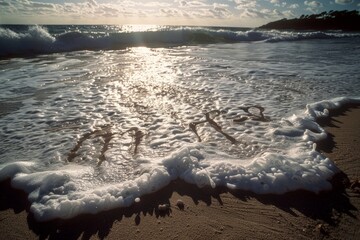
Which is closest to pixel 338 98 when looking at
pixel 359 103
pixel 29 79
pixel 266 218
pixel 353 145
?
pixel 359 103

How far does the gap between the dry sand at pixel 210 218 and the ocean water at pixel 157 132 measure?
0.11 m

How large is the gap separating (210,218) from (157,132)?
1.81 m

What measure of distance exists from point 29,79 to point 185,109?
195 inches

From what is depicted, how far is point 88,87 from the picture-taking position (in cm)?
627

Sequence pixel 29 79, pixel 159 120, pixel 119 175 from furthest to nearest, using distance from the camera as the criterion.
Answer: pixel 29 79 → pixel 159 120 → pixel 119 175

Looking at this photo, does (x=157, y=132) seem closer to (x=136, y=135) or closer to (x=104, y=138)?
(x=136, y=135)

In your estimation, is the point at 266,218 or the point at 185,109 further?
the point at 185,109

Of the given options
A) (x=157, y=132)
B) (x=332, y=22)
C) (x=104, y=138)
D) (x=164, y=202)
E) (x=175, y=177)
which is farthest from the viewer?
(x=332, y=22)

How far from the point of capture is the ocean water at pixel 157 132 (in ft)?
9.09

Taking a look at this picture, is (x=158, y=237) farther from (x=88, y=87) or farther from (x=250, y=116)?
(x=88, y=87)

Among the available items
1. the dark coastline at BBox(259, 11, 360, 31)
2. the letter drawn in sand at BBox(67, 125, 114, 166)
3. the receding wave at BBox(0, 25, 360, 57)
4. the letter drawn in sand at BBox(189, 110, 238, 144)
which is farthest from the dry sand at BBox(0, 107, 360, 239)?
the dark coastline at BBox(259, 11, 360, 31)

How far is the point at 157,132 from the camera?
3.91 m

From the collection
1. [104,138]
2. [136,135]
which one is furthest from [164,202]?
[104,138]

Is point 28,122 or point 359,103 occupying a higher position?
point 359,103
